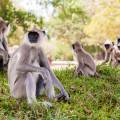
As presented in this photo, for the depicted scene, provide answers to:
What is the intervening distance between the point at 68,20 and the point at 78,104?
31.5 metres

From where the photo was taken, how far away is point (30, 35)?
655cm

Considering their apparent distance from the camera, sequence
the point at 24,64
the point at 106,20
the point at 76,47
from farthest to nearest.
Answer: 1. the point at 106,20
2. the point at 76,47
3. the point at 24,64

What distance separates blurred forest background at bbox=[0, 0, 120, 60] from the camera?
1914cm

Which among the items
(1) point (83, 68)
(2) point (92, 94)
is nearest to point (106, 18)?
(1) point (83, 68)

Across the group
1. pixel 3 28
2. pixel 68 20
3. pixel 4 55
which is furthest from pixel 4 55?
pixel 68 20

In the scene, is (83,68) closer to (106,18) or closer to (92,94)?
(92,94)

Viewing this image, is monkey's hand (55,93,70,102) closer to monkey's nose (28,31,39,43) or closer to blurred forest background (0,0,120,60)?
monkey's nose (28,31,39,43)

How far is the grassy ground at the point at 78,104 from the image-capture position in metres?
6.04

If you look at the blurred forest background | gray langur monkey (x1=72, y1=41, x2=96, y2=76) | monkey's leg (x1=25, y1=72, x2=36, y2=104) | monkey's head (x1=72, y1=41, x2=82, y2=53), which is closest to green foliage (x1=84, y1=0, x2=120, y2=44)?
the blurred forest background

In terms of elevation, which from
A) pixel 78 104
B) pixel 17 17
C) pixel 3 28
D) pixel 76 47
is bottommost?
pixel 78 104

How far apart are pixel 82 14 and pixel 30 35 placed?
3024cm

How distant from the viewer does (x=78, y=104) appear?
6.73 meters

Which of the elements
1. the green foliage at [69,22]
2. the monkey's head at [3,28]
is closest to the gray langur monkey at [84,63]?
the monkey's head at [3,28]

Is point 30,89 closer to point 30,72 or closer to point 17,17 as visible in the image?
point 30,72
